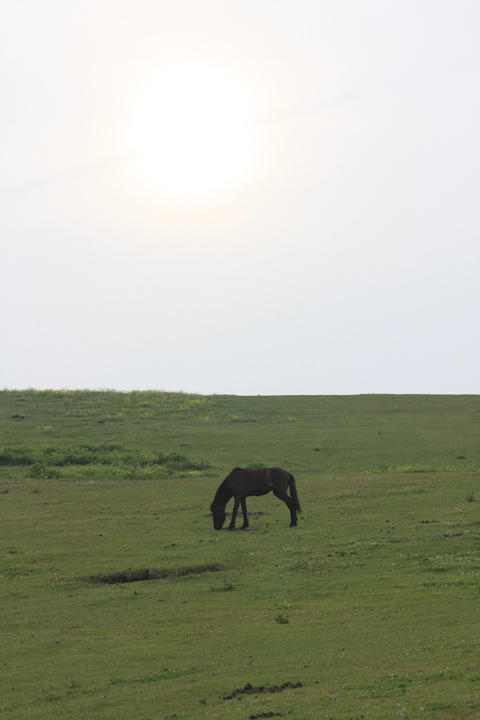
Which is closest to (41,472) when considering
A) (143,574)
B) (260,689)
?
(143,574)

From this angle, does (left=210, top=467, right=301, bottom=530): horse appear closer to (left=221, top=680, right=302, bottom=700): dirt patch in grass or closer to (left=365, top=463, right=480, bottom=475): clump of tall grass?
(left=365, top=463, right=480, bottom=475): clump of tall grass

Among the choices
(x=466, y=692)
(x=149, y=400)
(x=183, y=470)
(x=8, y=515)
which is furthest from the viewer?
(x=149, y=400)

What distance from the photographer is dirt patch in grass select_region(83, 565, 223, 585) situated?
17516 millimetres

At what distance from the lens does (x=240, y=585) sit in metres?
16.2

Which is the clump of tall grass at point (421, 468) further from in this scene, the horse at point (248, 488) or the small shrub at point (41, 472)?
the small shrub at point (41, 472)

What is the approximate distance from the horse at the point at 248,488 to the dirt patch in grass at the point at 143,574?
176 inches

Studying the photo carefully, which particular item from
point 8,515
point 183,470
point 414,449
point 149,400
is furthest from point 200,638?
point 149,400

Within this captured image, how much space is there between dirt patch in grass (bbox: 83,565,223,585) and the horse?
4469mm

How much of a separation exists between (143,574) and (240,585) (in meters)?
2.92

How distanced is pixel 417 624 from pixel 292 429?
3393 centimetres

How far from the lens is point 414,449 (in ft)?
126

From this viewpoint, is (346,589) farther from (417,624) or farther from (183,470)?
(183,470)

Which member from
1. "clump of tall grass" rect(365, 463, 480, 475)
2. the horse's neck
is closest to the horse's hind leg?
the horse's neck

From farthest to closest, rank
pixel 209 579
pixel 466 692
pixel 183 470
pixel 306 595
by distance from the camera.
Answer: pixel 183 470 < pixel 209 579 < pixel 306 595 < pixel 466 692
